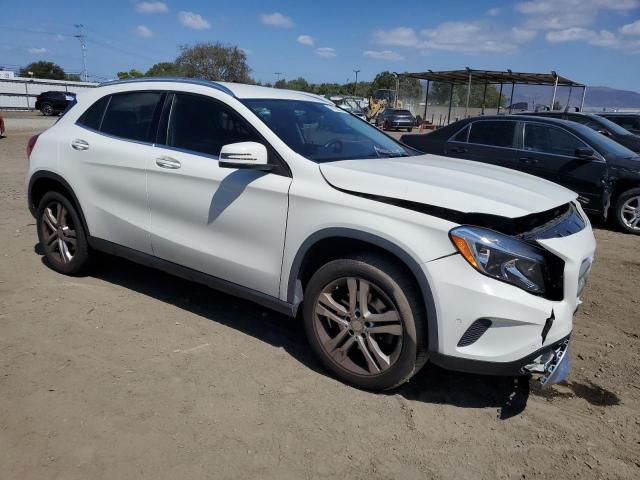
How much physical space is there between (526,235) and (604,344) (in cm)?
173

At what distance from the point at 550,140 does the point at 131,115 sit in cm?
636

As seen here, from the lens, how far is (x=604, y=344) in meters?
3.89

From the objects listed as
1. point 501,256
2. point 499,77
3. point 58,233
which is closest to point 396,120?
point 499,77

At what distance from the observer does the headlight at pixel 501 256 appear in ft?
8.62

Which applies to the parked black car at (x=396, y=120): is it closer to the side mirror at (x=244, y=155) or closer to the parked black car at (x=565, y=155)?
the parked black car at (x=565, y=155)

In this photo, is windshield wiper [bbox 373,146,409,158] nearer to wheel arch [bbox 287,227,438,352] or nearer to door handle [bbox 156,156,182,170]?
wheel arch [bbox 287,227,438,352]

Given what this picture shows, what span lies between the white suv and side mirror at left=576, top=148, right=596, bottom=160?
4.47 metres

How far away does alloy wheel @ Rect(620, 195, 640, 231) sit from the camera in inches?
296

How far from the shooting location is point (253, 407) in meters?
2.97

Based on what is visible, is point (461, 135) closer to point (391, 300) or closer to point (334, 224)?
point (334, 224)


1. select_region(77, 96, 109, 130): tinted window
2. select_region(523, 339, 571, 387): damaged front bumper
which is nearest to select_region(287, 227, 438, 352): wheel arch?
select_region(523, 339, 571, 387): damaged front bumper

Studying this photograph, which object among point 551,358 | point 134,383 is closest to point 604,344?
point 551,358

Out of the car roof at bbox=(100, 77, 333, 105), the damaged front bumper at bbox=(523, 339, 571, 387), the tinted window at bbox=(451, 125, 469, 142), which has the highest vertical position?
the car roof at bbox=(100, 77, 333, 105)

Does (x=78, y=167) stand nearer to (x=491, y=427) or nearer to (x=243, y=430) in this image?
(x=243, y=430)
